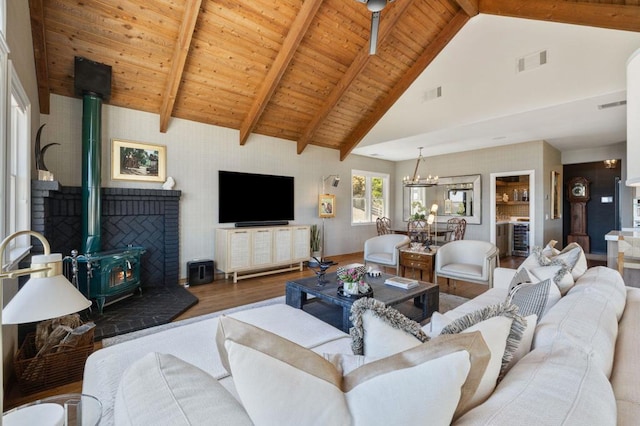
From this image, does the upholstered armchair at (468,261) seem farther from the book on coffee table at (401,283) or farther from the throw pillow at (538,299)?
the throw pillow at (538,299)

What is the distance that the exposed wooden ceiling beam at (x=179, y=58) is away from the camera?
3.32m

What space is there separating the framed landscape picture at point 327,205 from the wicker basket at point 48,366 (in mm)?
4887

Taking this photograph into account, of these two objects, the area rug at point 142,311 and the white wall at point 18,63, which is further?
the area rug at point 142,311

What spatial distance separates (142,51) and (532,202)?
7570mm

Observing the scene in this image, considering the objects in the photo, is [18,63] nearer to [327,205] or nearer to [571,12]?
[327,205]

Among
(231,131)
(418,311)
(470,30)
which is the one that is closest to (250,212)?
(231,131)

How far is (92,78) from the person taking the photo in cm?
369

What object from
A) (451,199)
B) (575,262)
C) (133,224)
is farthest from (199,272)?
(451,199)

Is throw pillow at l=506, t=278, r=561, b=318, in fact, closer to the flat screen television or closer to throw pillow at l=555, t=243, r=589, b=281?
throw pillow at l=555, t=243, r=589, b=281

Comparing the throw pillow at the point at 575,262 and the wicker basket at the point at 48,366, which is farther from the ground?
the throw pillow at the point at 575,262

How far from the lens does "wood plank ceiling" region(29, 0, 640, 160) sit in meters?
3.38

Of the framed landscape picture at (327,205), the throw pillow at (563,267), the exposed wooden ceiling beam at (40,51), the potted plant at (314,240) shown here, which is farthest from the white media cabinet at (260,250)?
the throw pillow at (563,267)

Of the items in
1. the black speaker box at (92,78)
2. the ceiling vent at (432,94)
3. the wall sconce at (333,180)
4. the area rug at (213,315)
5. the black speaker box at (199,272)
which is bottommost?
the area rug at (213,315)

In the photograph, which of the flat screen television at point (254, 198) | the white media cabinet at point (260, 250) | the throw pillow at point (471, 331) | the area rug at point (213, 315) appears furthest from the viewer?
the flat screen television at point (254, 198)
